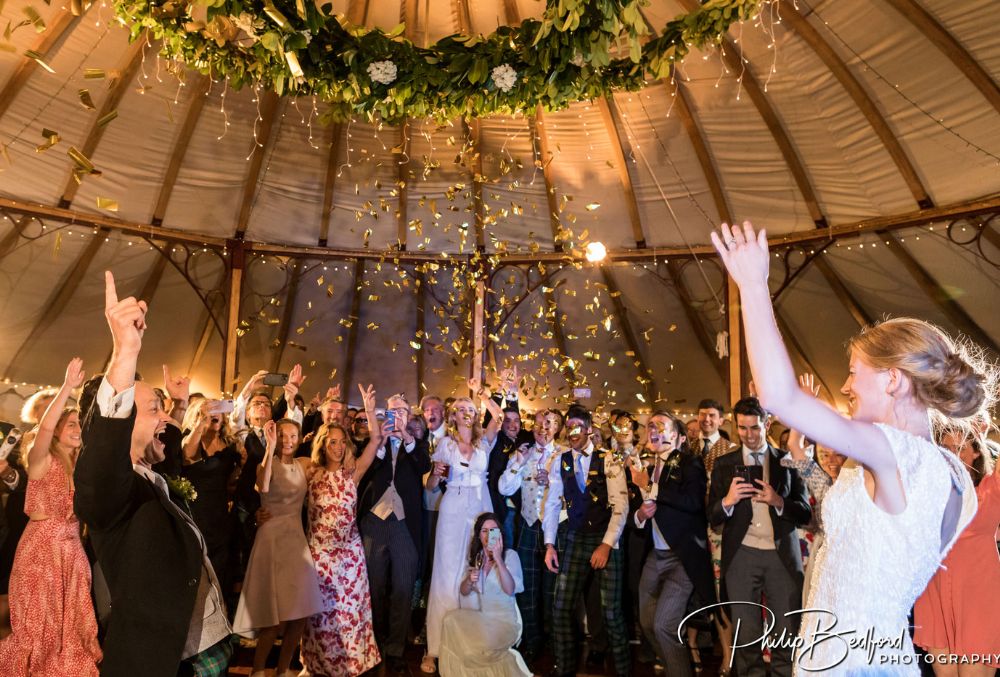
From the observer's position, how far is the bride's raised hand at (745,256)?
1.71 meters

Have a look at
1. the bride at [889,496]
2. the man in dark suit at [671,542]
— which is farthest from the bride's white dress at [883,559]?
the man in dark suit at [671,542]

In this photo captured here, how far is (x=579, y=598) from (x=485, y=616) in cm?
62

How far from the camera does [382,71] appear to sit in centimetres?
345

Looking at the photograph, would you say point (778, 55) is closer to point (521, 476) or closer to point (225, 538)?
point (521, 476)

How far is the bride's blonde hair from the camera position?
75.2 inches

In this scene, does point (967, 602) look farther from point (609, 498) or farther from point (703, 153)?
point (703, 153)

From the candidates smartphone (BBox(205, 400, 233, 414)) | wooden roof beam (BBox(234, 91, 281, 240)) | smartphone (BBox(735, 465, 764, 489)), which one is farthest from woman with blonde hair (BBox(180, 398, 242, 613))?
wooden roof beam (BBox(234, 91, 281, 240))

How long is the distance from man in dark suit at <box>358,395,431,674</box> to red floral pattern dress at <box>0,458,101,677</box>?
1900mm

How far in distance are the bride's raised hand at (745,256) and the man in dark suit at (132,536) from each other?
5.45 feet

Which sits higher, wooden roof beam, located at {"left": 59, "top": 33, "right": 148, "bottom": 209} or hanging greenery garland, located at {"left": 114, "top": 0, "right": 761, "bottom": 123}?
wooden roof beam, located at {"left": 59, "top": 33, "right": 148, "bottom": 209}

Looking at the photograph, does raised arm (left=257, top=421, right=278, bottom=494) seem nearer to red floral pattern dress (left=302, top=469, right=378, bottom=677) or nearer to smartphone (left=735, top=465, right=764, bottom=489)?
red floral pattern dress (left=302, top=469, right=378, bottom=677)

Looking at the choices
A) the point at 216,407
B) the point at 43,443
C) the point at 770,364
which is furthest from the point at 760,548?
the point at 43,443

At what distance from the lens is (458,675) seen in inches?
186

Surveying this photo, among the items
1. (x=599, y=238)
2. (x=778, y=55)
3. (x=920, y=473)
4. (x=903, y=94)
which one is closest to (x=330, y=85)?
(x=920, y=473)
